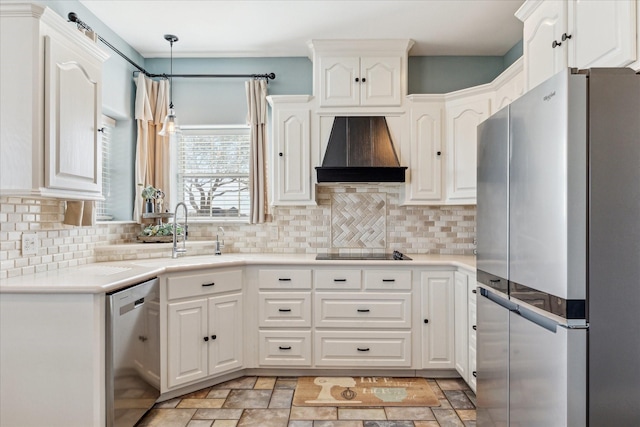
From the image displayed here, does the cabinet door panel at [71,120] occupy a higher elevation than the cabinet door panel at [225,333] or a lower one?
higher

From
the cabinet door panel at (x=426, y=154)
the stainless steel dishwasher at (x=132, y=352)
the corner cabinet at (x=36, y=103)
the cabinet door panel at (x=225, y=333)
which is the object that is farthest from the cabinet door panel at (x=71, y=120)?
the cabinet door panel at (x=426, y=154)

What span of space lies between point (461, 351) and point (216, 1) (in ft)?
9.96

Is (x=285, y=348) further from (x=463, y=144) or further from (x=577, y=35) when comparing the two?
(x=577, y=35)

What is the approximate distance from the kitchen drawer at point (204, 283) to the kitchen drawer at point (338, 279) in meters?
0.61

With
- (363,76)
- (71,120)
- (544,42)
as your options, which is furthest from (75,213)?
(544,42)

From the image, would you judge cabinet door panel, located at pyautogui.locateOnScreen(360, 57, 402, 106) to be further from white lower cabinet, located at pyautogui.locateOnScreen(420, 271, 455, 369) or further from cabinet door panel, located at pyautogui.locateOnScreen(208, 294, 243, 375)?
cabinet door panel, located at pyautogui.locateOnScreen(208, 294, 243, 375)

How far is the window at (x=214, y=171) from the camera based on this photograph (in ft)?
12.6

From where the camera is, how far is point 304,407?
263 centimetres

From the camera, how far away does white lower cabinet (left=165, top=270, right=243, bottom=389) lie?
2709 mm

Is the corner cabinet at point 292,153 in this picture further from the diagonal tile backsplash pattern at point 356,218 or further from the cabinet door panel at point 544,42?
the cabinet door panel at point 544,42

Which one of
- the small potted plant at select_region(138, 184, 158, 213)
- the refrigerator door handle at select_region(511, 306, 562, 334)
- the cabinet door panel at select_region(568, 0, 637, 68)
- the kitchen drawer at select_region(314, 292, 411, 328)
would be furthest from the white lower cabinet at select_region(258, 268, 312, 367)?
the cabinet door panel at select_region(568, 0, 637, 68)

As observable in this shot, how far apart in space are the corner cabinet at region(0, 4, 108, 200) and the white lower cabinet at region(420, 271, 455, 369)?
8.10ft

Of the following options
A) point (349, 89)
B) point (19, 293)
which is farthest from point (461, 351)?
point (19, 293)

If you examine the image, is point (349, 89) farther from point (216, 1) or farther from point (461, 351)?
point (461, 351)
